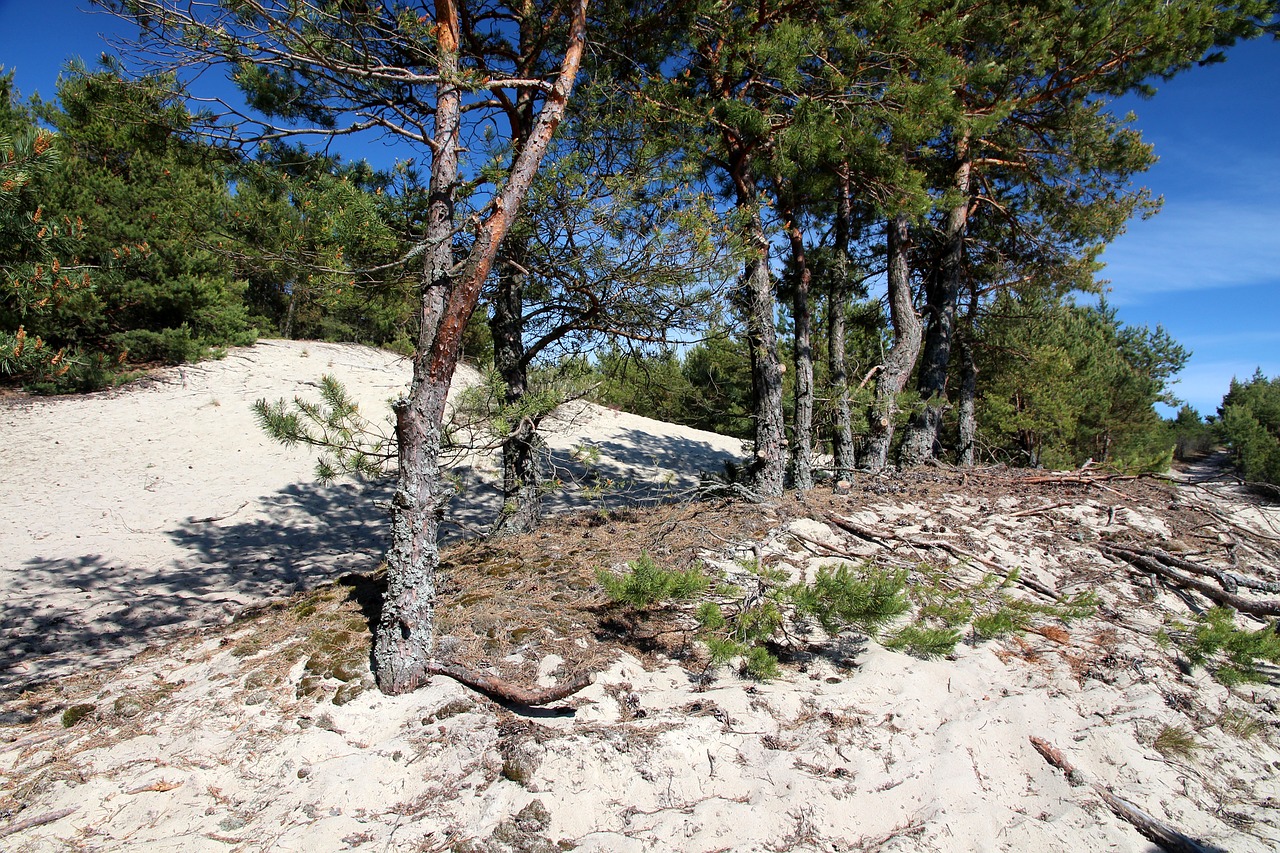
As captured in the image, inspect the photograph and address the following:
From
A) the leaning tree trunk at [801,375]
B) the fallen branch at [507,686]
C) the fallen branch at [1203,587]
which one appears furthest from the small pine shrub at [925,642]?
the leaning tree trunk at [801,375]

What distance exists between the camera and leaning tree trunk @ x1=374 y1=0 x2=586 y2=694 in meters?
3.27

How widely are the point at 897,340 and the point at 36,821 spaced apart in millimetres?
8396

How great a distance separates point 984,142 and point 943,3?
227cm

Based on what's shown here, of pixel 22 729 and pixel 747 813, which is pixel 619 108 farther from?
pixel 22 729

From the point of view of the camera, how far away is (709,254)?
4570 mm

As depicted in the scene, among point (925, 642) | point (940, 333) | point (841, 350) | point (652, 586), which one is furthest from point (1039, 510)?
point (652, 586)

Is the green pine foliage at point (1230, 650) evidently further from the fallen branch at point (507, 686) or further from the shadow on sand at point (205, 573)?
the shadow on sand at point (205, 573)

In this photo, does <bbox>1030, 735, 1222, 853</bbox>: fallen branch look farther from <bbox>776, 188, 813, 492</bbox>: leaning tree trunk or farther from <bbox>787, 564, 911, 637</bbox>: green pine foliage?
<bbox>776, 188, 813, 492</bbox>: leaning tree trunk

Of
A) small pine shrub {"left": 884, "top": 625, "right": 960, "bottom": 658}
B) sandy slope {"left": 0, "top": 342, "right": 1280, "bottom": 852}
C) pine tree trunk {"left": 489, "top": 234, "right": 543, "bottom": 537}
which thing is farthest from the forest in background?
small pine shrub {"left": 884, "top": 625, "right": 960, "bottom": 658}

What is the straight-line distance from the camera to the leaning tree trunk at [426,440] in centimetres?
327

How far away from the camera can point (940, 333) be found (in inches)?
358

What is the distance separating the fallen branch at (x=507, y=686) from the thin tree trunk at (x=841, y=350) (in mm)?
4900

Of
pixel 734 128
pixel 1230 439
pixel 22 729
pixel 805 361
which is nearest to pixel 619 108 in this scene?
pixel 734 128

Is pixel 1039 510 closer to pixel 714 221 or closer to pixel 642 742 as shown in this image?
pixel 714 221
